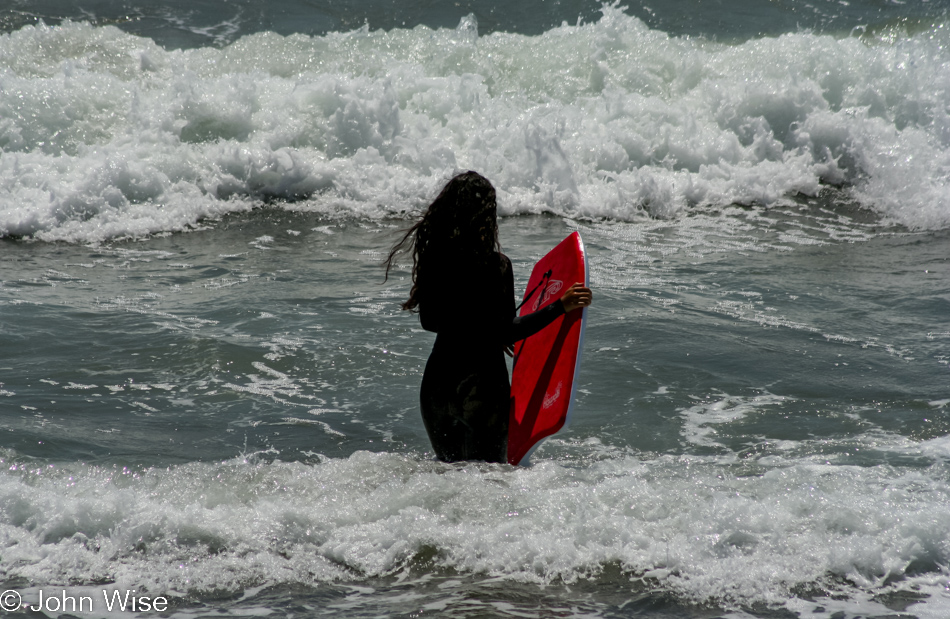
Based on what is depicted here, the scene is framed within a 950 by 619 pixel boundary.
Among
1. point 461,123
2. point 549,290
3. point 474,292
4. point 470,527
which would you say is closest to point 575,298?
point 474,292

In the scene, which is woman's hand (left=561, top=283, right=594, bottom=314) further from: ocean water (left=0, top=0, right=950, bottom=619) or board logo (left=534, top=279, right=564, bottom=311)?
ocean water (left=0, top=0, right=950, bottom=619)

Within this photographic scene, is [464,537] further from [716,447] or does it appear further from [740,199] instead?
[740,199]

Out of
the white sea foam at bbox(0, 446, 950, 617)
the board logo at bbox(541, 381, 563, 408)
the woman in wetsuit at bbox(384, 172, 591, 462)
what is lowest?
the white sea foam at bbox(0, 446, 950, 617)

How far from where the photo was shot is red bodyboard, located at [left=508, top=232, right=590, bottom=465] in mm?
3738

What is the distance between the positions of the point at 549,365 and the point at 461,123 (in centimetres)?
862

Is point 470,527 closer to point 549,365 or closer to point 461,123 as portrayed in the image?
point 549,365

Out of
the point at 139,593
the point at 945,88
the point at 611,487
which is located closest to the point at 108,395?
the point at 139,593

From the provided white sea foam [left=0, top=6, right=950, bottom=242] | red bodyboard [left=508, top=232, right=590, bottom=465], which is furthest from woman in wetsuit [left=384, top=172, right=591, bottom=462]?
white sea foam [left=0, top=6, right=950, bottom=242]

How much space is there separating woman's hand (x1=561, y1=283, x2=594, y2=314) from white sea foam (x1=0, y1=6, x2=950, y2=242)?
6.93 m

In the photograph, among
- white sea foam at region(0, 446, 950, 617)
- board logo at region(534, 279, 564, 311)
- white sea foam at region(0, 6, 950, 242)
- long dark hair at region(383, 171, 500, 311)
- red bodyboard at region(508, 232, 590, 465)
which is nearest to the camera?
white sea foam at region(0, 446, 950, 617)

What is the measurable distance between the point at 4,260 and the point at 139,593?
6413 millimetres

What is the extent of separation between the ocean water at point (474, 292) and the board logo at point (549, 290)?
0.81 metres

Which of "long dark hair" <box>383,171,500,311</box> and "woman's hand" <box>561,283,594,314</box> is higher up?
"long dark hair" <box>383,171,500,311</box>

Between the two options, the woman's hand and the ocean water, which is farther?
the woman's hand
